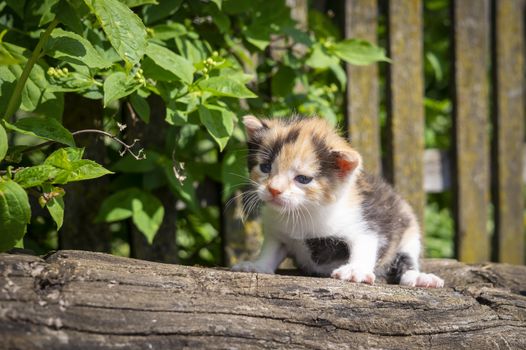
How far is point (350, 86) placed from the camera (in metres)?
4.23

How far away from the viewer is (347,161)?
296 centimetres

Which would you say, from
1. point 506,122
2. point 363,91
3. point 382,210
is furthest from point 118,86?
point 506,122

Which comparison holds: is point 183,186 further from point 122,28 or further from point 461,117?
point 461,117

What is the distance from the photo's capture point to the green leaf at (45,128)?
2447 millimetres

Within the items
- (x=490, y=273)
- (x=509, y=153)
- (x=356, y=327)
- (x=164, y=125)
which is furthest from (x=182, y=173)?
(x=509, y=153)

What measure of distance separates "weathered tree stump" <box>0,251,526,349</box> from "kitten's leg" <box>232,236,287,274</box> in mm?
→ 447

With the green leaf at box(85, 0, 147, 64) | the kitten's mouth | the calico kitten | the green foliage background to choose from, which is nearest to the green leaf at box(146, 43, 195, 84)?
the green foliage background

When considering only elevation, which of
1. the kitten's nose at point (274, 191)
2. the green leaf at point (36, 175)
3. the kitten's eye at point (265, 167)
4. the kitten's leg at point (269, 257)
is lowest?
the kitten's leg at point (269, 257)

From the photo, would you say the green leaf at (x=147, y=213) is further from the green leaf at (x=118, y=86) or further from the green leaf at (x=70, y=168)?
the green leaf at (x=70, y=168)

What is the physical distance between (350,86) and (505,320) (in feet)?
6.20

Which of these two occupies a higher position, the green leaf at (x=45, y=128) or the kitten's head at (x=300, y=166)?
the green leaf at (x=45, y=128)

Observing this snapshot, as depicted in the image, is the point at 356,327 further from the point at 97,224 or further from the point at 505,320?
the point at 97,224

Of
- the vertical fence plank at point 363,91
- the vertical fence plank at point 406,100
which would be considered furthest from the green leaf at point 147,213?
the vertical fence plank at point 406,100

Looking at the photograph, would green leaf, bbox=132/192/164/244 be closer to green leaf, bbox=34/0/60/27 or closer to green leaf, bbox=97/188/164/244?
green leaf, bbox=97/188/164/244
